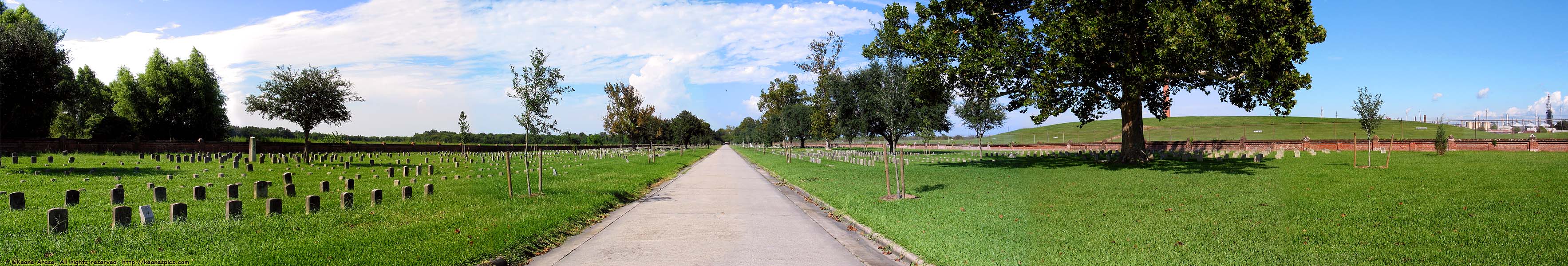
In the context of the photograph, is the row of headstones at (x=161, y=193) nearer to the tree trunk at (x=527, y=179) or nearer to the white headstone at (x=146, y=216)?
the tree trunk at (x=527, y=179)

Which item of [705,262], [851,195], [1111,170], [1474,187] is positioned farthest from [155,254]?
[1111,170]

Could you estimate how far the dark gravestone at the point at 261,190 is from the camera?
35.4 ft

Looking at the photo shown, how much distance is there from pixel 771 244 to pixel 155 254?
5495 mm

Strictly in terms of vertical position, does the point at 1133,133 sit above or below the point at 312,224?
above

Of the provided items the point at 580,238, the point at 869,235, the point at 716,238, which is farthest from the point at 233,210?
the point at 869,235

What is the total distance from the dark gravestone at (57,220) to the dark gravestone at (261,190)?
4.25 m

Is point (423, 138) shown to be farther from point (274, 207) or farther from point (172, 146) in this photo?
point (274, 207)

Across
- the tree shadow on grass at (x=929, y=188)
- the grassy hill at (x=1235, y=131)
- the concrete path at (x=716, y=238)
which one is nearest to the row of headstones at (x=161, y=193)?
the concrete path at (x=716, y=238)

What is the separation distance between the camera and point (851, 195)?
12688mm

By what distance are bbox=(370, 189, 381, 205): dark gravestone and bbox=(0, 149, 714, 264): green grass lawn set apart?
0.42 feet

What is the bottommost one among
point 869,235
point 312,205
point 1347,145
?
point 869,235

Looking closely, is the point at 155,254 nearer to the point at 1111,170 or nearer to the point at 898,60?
the point at 1111,170

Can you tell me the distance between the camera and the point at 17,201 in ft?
28.1

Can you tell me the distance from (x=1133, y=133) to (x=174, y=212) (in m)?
24.0
